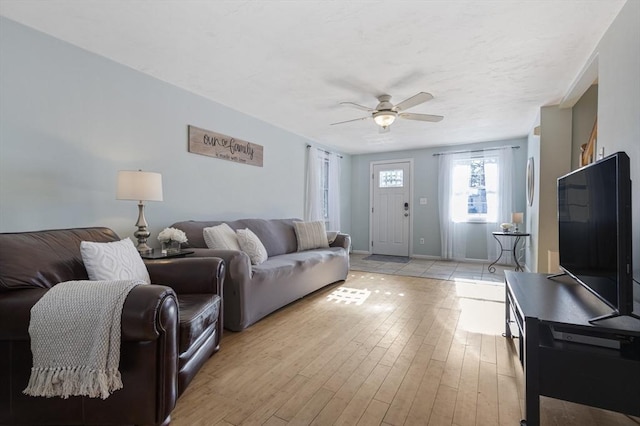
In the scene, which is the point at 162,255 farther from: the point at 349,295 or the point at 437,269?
the point at 437,269

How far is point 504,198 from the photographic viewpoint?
5340mm

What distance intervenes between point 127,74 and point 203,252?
172cm

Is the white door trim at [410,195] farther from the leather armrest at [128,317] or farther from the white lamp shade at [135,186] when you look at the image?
the leather armrest at [128,317]

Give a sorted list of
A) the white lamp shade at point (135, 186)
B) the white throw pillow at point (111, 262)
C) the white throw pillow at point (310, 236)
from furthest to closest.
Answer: the white throw pillow at point (310, 236), the white lamp shade at point (135, 186), the white throw pillow at point (111, 262)

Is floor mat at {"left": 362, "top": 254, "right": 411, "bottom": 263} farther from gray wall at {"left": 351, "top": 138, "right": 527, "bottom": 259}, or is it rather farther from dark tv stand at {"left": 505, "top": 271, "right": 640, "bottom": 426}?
dark tv stand at {"left": 505, "top": 271, "right": 640, "bottom": 426}

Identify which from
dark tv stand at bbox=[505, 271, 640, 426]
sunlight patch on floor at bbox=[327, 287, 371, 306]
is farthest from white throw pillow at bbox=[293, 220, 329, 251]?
dark tv stand at bbox=[505, 271, 640, 426]

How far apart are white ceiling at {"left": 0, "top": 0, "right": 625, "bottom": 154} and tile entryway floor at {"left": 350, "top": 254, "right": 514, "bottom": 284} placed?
2.44m

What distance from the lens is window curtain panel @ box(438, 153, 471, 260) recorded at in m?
5.77

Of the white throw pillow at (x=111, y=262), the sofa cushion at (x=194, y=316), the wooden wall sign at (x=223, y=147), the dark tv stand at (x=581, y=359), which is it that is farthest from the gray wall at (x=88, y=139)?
the dark tv stand at (x=581, y=359)

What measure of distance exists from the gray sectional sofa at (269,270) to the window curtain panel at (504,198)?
3.02 m

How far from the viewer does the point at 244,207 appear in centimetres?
397

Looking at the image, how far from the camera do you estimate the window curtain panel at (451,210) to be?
5770mm

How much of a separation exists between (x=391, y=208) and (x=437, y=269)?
72.3 inches

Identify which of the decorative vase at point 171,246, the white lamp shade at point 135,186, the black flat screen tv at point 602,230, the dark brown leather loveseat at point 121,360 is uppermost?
the white lamp shade at point 135,186
